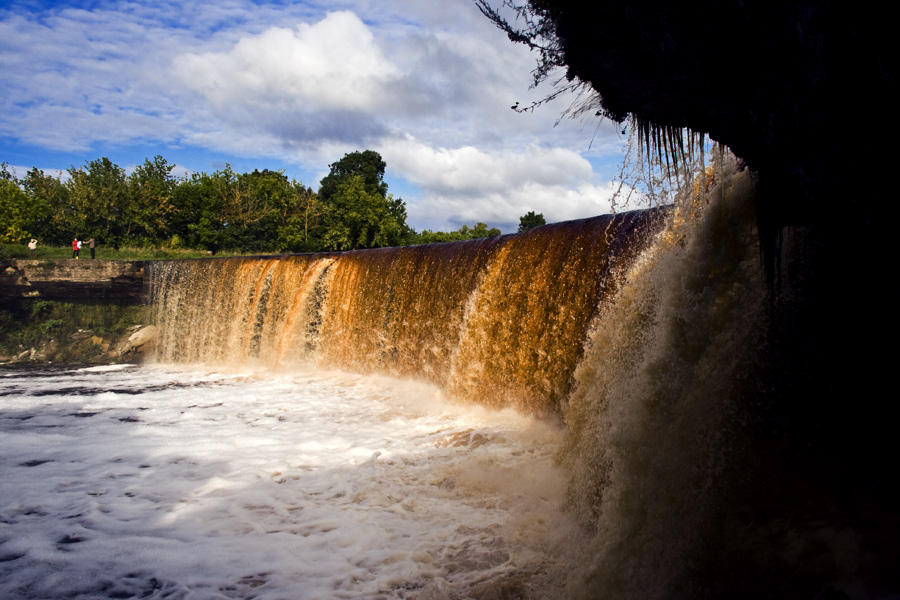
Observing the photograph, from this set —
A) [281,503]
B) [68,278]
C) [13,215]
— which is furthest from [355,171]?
[281,503]

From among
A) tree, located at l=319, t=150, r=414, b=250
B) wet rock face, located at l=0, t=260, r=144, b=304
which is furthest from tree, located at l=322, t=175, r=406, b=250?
wet rock face, located at l=0, t=260, r=144, b=304

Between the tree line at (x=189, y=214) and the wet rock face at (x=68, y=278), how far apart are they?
382 inches

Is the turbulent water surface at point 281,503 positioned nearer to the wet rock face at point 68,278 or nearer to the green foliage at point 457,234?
the wet rock face at point 68,278

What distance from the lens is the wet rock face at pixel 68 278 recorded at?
55.8ft

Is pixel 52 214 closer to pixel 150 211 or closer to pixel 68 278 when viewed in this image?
pixel 150 211

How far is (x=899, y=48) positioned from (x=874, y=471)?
1.84 metres

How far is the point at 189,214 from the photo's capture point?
28.8 metres

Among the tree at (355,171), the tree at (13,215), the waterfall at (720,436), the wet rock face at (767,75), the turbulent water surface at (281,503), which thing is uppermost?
the tree at (355,171)

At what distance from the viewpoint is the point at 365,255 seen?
453 inches

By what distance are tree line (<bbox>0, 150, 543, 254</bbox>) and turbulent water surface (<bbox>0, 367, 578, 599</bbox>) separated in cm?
2223

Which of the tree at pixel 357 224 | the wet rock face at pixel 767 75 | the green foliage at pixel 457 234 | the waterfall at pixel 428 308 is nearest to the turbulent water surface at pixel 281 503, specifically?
the waterfall at pixel 428 308

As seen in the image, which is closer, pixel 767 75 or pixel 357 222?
pixel 767 75

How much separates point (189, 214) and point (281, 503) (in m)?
28.2

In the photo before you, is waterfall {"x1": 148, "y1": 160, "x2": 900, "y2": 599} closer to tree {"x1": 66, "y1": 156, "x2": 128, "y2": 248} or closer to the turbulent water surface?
the turbulent water surface
